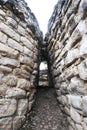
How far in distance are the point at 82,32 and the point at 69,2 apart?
1.84ft

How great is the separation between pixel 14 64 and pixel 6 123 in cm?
74

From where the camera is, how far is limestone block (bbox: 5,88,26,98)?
1718mm

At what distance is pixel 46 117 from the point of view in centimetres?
236

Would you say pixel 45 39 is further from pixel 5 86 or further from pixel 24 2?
pixel 5 86

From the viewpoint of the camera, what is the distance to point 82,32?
4.10 feet

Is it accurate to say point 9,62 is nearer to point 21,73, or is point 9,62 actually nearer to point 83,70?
point 21,73

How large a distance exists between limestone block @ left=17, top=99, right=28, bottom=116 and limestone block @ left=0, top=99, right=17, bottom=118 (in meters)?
0.10

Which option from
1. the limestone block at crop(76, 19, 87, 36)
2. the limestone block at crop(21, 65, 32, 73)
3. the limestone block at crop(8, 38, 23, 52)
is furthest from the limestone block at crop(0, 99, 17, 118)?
the limestone block at crop(76, 19, 87, 36)

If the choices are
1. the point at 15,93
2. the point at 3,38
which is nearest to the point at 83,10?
the point at 3,38

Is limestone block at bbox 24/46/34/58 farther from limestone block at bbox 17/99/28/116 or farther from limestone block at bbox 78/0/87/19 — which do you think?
limestone block at bbox 78/0/87/19

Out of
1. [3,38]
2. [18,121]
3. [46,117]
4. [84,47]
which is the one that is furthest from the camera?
[46,117]

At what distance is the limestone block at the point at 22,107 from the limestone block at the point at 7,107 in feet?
0.32

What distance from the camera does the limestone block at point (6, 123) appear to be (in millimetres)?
1598

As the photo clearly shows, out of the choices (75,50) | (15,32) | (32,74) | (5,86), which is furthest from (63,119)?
(15,32)
